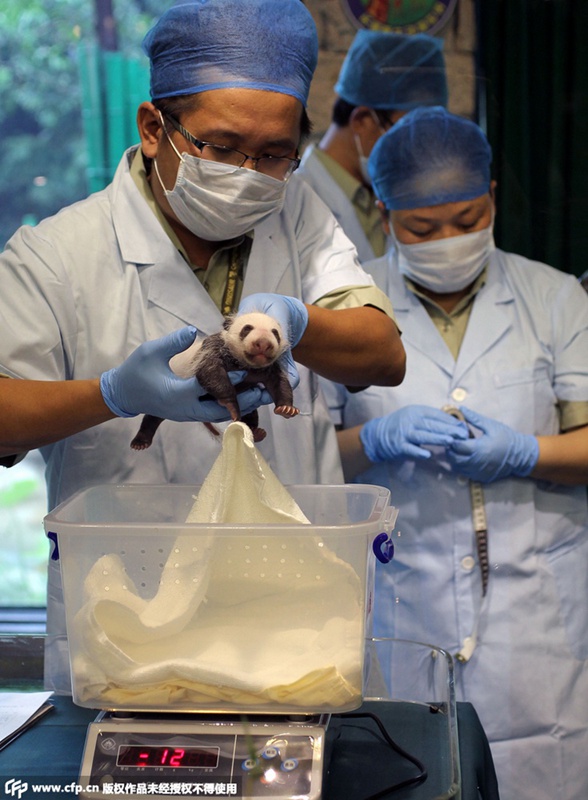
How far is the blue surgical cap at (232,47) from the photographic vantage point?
1.58 metres

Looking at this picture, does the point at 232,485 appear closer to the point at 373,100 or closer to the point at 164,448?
the point at 164,448

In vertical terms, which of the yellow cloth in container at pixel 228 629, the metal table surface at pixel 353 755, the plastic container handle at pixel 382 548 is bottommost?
the metal table surface at pixel 353 755

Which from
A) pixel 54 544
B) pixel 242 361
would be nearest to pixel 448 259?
pixel 242 361

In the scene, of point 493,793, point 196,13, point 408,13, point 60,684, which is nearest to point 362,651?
point 493,793

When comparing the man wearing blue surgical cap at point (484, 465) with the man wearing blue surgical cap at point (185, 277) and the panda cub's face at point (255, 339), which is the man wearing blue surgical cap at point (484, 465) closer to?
the man wearing blue surgical cap at point (185, 277)

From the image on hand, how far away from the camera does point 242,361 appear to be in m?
1.39

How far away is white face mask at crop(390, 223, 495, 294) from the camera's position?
2365 mm

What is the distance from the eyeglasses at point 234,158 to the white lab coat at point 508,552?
90 centimetres

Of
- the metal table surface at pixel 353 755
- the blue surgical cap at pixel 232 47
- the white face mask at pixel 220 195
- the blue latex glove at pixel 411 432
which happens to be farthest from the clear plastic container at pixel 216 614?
the blue latex glove at pixel 411 432

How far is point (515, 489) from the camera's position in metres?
2.39

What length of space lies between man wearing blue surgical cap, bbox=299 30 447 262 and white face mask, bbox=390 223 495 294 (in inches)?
14.3

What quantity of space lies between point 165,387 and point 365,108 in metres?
1.61

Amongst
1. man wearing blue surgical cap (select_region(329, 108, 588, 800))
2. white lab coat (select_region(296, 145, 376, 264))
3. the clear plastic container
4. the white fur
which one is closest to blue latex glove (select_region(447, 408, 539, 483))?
man wearing blue surgical cap (select_region(329, 108, 588, 800))

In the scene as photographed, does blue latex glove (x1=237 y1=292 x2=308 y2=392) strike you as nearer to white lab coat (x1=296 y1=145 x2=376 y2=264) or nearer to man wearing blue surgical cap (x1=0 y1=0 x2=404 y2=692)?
man wearing blue surgical cap (x1=0 y1=0 x2=404 y2=692)
